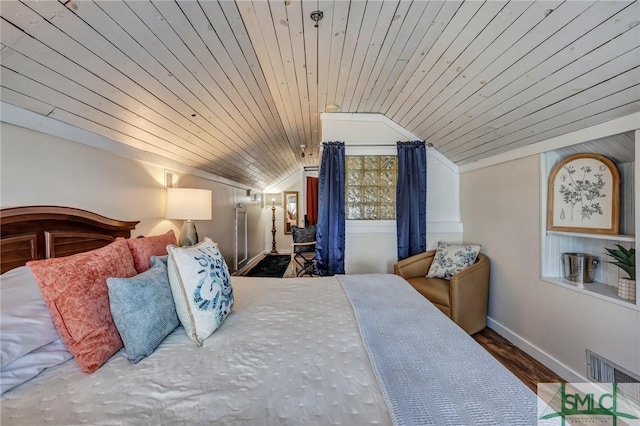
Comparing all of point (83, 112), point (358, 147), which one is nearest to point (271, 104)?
point (358, 147)

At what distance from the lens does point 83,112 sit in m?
1.50

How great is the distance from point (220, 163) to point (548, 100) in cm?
328

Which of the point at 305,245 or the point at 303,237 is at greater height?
the point at 303,237

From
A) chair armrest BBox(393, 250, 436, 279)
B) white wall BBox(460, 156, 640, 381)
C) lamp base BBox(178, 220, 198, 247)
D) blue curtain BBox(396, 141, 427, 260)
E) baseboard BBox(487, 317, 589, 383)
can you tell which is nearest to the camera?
white wall BBox(460, 156, 640, 381)

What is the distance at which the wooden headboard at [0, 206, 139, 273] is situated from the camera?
1186 mm

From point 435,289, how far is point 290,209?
518 centimetres

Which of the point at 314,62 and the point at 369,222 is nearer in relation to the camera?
the point at 314,62

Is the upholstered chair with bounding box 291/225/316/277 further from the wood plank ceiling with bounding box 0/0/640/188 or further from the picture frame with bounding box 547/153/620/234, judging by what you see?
the picture frame with bounding box 547/153/620/234

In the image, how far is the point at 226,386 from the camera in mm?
827

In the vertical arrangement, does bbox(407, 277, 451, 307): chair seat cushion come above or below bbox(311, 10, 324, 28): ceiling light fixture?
below

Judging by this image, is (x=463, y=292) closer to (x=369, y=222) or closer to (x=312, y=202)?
(x=369, y=222)

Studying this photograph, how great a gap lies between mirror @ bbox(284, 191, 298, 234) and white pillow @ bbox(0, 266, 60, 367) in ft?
20.5

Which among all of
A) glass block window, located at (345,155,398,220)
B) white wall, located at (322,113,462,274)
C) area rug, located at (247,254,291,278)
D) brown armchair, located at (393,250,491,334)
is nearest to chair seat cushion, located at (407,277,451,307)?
brown armchair, located at (393,250,491,334)

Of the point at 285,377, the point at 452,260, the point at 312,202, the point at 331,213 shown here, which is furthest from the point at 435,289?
the point at 312,202
